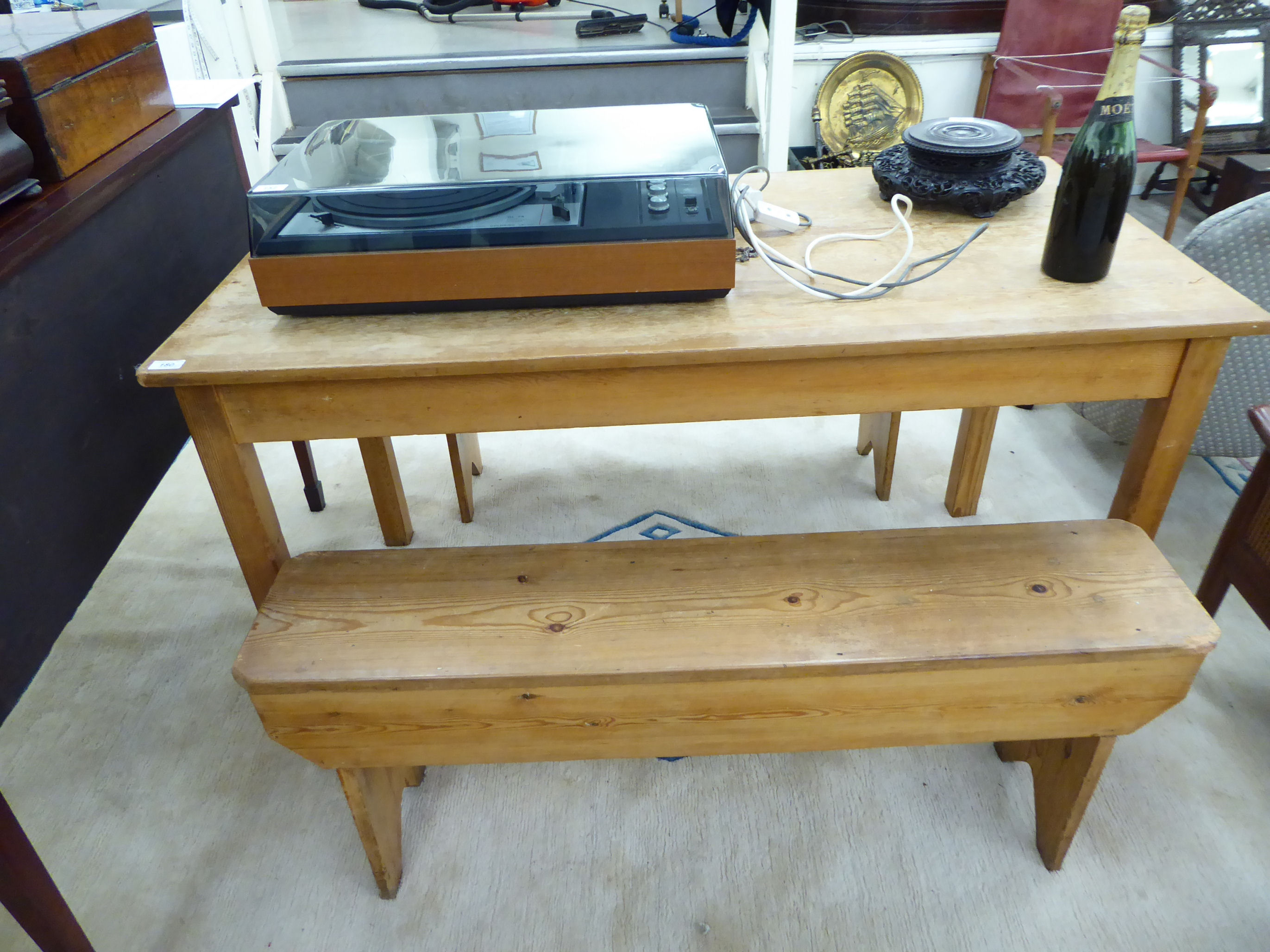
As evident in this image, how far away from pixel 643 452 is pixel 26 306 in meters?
1.45

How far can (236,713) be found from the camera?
5.21 feet

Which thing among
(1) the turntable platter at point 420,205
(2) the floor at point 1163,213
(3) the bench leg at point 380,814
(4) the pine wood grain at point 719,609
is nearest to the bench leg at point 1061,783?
(4) the pine wood grain at point 719,609

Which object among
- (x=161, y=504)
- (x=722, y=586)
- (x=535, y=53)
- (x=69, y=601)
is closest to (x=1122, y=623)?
(x=722, y=586)

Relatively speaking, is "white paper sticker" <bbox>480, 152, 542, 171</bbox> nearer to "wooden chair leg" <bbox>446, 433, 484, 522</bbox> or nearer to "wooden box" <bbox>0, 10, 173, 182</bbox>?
"wooden box" <bbox>0, 10, 173, 182</bbox>

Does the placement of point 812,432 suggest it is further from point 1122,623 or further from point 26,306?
point 26,306

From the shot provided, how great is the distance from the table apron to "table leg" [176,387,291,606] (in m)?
0.02

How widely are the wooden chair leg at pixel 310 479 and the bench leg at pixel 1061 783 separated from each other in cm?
155

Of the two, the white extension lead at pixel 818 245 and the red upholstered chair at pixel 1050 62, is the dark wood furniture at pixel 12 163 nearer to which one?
the white extension lead at pixel 818 245

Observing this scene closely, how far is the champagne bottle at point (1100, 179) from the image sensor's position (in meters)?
0.97

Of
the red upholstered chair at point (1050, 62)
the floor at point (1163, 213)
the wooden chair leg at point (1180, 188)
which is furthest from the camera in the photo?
the floor at point (1163, 213)

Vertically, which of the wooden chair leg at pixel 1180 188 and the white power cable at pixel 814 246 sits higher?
the white power cable at pixel 814 246

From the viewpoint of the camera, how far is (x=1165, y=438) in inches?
45.9

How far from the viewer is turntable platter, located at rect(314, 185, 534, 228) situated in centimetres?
106

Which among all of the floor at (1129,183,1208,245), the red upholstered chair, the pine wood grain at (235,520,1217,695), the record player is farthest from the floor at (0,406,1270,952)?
the red upholstered chair
